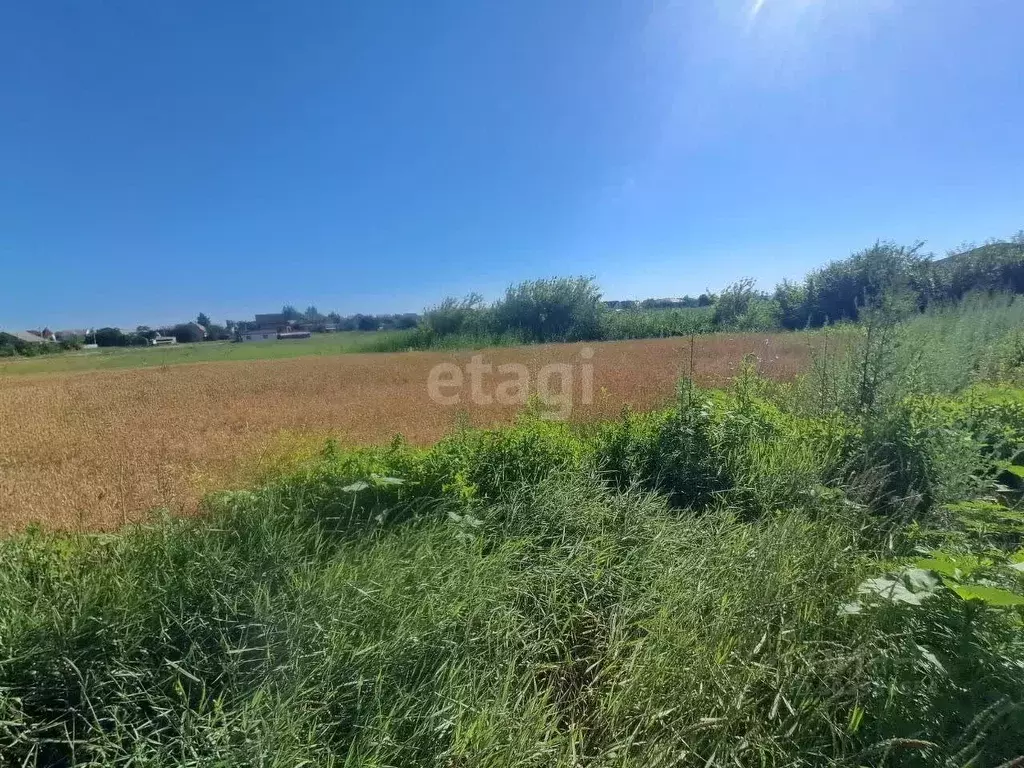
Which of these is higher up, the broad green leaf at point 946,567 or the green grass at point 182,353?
the green grass at point 182,353

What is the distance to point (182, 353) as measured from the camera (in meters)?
7.74

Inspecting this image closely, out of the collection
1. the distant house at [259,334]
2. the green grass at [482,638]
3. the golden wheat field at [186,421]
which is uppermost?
the distant house at [259,334]

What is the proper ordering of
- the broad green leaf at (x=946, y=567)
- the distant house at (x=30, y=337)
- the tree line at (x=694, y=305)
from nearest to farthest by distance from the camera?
the broad green leaf at (x=946, y=567) → the distant house at (x=30, y=337) → the tree line at (x=694, y=305)

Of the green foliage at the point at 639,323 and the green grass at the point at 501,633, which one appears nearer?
the green grass at the point at 501,633

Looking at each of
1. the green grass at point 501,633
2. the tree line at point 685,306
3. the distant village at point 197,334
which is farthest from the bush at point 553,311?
the green grass at point 501,633

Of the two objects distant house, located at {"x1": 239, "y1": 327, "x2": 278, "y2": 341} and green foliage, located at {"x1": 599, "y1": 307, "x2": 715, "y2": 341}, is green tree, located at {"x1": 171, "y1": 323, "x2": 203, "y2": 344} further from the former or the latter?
green foliage, located at {"x1": 599, "y1": 307, "x2": 715, "y2": 341}

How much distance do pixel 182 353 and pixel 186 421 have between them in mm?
5056

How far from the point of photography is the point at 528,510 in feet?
9.39

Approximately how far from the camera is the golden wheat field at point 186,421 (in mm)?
2617

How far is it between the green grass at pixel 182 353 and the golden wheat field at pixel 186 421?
0.64 feet

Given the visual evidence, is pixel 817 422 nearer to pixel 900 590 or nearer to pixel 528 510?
pixel 900 590

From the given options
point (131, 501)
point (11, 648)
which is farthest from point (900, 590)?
point (131, 501)

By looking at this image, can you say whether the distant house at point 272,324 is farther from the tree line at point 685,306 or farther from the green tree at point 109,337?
the tree line at point 685,306

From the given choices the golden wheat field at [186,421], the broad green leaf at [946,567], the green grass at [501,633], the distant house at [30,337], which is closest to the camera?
the green grass at [501,633]
